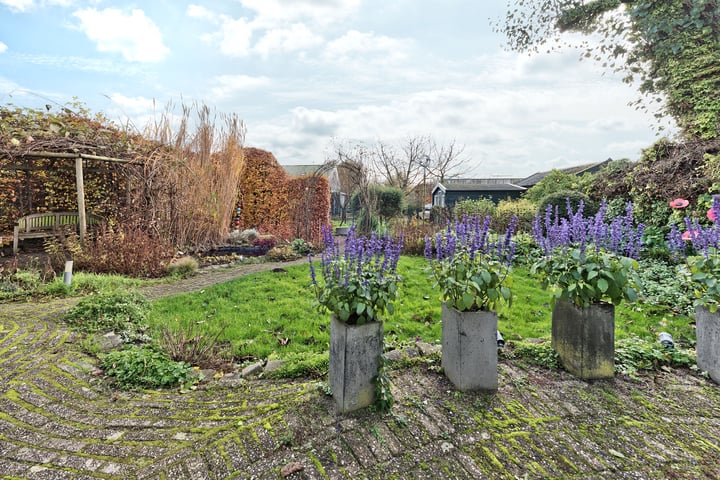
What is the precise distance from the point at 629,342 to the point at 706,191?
5.67 m

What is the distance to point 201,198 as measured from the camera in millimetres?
8789

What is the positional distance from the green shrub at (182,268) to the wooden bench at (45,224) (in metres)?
2.94

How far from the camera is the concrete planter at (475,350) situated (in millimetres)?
2215

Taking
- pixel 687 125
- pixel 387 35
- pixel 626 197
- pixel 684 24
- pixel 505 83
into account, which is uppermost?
pixel 684 24

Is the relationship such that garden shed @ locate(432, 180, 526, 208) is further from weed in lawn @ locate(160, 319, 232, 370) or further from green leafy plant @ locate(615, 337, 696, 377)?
weed in lawn @ locate(160, 319, 232, 370)

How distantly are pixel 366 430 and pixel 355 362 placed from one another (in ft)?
1.17

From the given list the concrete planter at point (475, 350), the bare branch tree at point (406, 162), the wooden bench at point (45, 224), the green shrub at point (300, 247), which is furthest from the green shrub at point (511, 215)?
the wooden bench at point (45, 224)

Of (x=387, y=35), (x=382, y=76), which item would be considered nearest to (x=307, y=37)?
(x=387, y=35)

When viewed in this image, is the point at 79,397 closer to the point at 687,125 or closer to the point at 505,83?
the point at 505,83

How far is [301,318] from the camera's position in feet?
12.9

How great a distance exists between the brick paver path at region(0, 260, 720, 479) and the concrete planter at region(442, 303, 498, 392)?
0.10 m

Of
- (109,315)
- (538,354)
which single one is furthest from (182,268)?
(538,354)

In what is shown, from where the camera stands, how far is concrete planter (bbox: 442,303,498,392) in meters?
2.21

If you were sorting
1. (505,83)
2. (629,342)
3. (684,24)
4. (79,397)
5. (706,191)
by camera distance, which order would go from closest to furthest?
(79,397) < (629,342) < (706,191) < (505,83) < (684,24)
